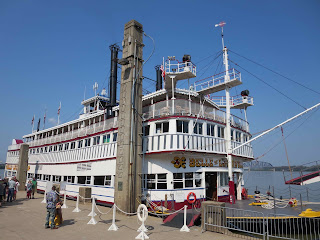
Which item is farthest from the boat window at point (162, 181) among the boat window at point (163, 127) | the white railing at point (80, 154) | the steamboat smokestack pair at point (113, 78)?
the steamboat smokestack pair at point (113, 78)

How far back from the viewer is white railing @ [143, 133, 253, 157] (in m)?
15.1

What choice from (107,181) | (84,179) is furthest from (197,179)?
(84,179)

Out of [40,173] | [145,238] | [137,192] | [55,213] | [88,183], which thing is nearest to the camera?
[145,238]

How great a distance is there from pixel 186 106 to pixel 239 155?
20.9 ft

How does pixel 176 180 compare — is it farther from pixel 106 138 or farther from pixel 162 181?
pixel 106 138

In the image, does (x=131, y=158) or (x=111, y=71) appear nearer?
(x=131, y=158)

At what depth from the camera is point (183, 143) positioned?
15133mm

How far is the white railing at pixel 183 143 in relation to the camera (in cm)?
1508

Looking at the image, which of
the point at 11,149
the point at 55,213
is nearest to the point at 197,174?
the point at 55,213

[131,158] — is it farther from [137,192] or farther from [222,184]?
[222,184]

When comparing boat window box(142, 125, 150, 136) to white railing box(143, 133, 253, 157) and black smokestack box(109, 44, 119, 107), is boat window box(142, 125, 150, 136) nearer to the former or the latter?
A: white railing box(143, 133, 253, 157)

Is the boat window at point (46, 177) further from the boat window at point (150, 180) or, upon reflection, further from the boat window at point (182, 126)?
→ the boat window at point (182, 126)

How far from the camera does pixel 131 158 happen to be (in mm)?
14273

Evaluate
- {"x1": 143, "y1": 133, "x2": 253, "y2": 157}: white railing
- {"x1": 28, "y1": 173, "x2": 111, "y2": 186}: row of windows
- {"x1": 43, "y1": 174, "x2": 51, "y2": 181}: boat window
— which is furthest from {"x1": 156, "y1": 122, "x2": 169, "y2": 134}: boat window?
{"x1": 43, "y1": 174, "x2": 51, "y2": 181}: boat window
